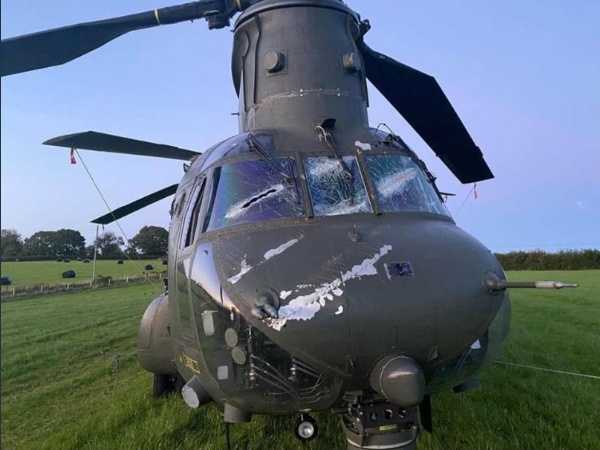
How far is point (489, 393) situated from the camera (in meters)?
5.91

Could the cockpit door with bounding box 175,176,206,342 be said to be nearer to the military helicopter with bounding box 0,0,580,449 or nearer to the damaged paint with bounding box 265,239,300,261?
the military helicopter with bounding box 0,0,580,449

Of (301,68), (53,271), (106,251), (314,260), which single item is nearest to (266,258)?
(314,260)

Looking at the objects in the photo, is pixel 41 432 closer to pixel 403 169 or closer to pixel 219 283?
pixel 219 283

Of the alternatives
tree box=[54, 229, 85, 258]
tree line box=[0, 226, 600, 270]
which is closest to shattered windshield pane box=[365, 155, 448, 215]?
tree line box=[0, 226, 600, 270]

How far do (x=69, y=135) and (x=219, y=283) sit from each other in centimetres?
306

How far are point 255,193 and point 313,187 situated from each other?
455 millimetres

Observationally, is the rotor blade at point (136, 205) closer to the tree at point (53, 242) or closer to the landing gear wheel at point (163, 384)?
the landing gear wheel at point (163, 384)

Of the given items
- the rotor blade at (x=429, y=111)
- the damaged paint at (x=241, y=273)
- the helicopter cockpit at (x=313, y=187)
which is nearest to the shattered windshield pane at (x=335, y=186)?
the helicopter cockpit at (x=313, y=187)

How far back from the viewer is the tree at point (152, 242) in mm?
6723

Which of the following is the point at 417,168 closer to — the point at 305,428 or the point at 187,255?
the point at 187,255

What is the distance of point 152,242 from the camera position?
707 centimetres

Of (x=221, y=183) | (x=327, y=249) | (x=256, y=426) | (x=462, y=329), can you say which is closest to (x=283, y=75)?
(x=221, y=183)

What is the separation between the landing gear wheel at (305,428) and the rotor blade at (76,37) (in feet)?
15.4

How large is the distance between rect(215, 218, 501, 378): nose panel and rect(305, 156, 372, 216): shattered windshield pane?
40 centimetres
